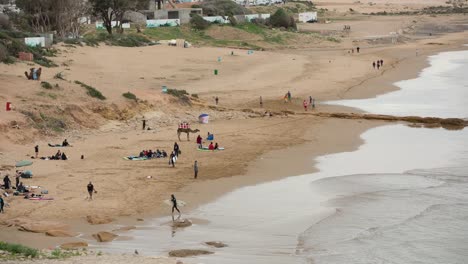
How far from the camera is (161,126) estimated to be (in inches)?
1405

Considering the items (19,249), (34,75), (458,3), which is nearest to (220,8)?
(34,75)

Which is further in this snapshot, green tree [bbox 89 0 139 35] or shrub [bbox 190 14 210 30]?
shrub [bbox 190 14 210 30]

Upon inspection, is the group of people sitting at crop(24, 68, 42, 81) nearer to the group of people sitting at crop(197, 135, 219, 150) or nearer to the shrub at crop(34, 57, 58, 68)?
the shrub at crop(34, 57, 58, 68)

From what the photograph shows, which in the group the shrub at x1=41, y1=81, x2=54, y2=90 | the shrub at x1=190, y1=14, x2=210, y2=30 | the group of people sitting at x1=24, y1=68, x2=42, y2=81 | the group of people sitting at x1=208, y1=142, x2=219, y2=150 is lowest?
the group of people sitting at x1=208, y1=142, x2=219, y2=150

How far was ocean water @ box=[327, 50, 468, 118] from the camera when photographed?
41.8 m

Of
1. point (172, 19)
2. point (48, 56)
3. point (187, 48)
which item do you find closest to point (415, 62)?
point (187, 48)

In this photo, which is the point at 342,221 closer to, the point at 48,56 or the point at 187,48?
the point at 48,56

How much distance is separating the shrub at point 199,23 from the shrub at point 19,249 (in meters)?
63.7

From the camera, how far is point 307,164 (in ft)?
96.1

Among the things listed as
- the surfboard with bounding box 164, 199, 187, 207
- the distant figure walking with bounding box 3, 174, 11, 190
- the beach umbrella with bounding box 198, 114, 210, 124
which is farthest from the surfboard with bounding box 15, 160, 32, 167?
the beach umbrella with bounding box 198, 114, 210, 124

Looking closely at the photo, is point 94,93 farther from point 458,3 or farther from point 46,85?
point 458,3

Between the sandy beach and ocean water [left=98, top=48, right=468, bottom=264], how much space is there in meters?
1.24

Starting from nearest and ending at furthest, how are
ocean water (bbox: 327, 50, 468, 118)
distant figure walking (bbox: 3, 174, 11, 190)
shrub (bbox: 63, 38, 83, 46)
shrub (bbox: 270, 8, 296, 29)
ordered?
distant figure walking (bbox: 3, 174, 11, 190) < ocean water (bbox: 327, 50, 468, 118) < shrub (bbox: 63, 38, 83, 46) < shrub (bbox: 270, 8, 296, 29)

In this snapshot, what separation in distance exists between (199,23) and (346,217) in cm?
5906
